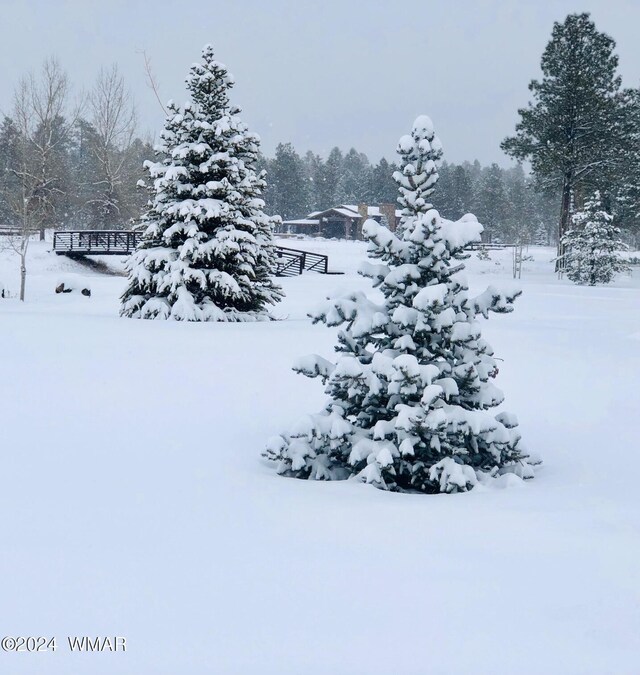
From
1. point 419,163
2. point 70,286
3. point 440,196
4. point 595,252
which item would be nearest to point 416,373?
point 419,163

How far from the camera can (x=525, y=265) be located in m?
53.7

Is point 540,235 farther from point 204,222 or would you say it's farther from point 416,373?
point 416,373

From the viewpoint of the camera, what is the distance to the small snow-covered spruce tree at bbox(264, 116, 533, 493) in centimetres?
632

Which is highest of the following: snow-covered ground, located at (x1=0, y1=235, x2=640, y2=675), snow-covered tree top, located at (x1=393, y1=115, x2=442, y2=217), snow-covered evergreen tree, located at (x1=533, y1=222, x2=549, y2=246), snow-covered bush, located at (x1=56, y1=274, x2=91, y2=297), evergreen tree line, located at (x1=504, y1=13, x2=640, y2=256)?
evergreen tree line, located at (x1=504, y1=13, x2=640, y2=256)

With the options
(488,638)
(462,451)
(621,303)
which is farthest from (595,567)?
(621,303)

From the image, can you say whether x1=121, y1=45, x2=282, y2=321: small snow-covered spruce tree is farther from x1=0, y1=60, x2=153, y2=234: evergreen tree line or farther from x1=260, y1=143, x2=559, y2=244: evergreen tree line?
x1=260, y1=143, x2=559, y2=244: evergreen tree line

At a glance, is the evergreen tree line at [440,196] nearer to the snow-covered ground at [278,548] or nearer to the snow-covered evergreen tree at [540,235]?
the snow-covered evergreen tree at [540,235]

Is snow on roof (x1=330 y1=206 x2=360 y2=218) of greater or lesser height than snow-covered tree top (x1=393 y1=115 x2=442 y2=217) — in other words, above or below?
above

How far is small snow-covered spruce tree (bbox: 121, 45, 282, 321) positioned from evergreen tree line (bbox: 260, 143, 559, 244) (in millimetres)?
68165

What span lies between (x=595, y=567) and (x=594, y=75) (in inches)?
1776

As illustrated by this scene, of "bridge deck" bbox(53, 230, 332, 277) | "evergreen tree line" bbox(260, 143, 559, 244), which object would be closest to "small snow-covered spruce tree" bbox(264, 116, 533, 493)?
"bridge deck" bbox(53, 230, 332, 277)

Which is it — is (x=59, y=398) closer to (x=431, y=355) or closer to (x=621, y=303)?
(x=431, y=355)

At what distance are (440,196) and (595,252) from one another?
161ft

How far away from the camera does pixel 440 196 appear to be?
3469 inches
